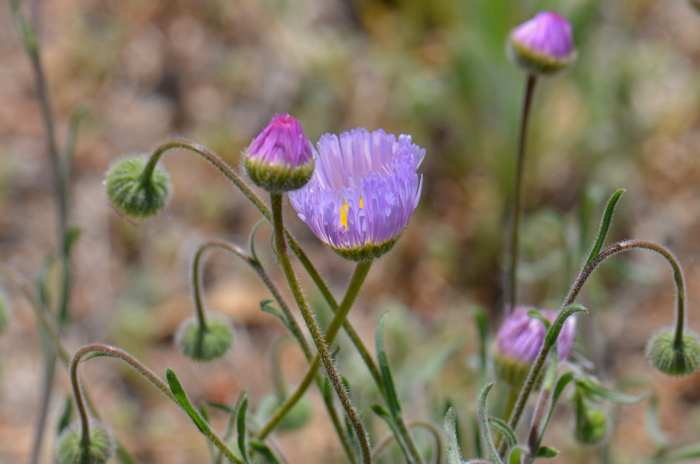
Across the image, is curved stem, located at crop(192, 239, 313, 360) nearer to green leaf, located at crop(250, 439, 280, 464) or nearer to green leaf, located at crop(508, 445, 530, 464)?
green leaf, located at crop(250, 439, 280, 464)

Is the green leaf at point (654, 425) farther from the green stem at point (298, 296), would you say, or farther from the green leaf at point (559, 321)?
the green stem at point (298, 296)

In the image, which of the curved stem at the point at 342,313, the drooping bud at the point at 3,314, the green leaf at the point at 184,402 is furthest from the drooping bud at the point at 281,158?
the drooping bud at the point at 3,314

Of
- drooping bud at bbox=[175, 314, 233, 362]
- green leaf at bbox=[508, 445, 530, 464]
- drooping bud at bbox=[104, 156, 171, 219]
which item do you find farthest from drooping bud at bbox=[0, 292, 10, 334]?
green leaf at bbox=[508, 445, 530, 464]

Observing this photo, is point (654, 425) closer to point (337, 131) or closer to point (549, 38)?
point (549, 38)

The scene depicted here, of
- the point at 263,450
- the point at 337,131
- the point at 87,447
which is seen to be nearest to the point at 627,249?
the point at 263,450

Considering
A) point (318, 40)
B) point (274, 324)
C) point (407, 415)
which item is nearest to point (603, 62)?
point (318, 40)

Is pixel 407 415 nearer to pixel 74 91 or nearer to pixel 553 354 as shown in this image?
pixel 553 354
